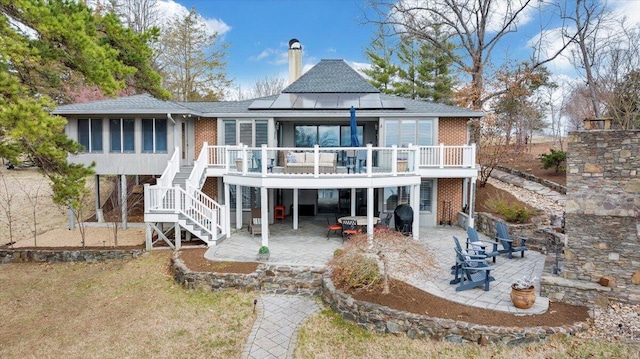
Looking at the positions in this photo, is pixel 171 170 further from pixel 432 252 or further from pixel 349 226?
pixel 432 252

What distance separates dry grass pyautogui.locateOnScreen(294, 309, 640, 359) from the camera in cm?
680

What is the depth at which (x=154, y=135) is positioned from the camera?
1539cm

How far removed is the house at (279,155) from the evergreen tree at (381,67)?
14.8 metres

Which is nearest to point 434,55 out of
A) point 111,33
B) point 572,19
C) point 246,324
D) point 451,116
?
point 572,19

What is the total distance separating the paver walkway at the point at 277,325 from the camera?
23.8 ft

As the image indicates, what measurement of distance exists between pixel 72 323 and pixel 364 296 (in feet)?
22.4

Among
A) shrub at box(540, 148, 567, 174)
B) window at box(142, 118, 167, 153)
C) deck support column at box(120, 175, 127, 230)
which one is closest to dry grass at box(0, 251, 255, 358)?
deck support column at box(120, 175, 127, 230)

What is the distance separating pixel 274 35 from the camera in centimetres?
3544

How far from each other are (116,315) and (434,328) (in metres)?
7.35

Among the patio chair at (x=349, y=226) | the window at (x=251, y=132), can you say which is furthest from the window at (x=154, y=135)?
the patio chair at (x=349, y=226)

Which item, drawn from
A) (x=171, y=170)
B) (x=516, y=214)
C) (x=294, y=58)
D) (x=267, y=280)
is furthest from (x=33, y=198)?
(x=516, y=214)

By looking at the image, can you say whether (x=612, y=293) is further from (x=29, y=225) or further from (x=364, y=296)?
(x=29, y=225)

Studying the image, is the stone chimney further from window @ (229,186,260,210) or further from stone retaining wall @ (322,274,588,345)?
stone retaining wall @ (322,274,588,345)

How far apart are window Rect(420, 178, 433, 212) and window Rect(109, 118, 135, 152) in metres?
12.5
